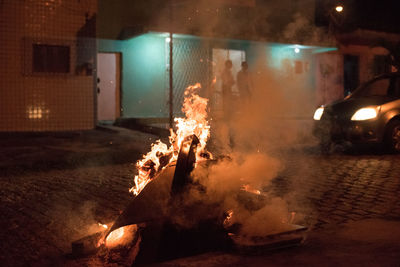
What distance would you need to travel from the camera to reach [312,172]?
8.09m

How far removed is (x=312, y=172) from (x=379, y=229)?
142 inches

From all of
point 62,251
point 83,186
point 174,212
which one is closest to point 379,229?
point 174,212

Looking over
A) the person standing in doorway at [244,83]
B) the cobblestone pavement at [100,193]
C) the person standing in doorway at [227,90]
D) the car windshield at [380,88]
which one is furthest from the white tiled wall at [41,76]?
the car windshield at [380,88]

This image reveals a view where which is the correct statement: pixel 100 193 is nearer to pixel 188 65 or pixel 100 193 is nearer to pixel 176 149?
pixel 176 149

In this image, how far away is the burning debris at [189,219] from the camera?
3.79 m

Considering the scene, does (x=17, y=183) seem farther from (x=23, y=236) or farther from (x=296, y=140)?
(x=296, y=140)

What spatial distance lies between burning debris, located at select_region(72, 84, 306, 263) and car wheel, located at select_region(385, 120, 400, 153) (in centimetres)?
674

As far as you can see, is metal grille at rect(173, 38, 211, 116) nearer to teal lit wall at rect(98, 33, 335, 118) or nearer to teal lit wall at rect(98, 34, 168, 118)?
teal lit wall at rect(98, 33, 335, 118)

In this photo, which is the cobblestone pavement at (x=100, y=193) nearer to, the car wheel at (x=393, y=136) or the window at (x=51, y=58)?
the car wheel at (x=393, y=136)

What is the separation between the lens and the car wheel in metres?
9.95

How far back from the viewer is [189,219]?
12.8 feet

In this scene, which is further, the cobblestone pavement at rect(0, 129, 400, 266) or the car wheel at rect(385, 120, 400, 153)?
the car wheel at rect(385, 120, 400, 153)

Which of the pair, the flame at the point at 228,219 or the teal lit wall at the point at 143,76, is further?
the teal lit wall at the point at 143,76

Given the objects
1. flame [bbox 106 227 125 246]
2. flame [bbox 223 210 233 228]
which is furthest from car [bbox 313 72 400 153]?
flame [bbox 106 227 125 246]
